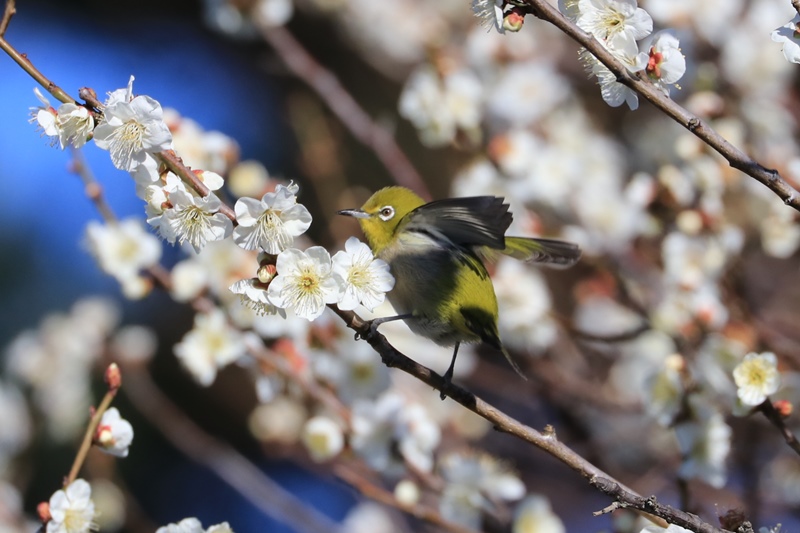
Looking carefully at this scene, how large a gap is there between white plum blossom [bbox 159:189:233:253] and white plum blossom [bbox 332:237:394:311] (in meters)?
0.18

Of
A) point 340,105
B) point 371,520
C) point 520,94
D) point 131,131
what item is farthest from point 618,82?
point 371,520

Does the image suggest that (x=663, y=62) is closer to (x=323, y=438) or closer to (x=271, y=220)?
(x=271, y=220)

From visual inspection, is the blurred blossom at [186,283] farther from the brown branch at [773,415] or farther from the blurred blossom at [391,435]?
the brown branch at [773,415]

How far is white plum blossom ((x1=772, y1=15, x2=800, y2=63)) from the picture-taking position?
45.3 inches

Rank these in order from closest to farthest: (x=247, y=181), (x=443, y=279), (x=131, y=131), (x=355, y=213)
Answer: (x=131, y=131) → (x=443, y=279) → (x=355, y=213) → (x=247, y=181)

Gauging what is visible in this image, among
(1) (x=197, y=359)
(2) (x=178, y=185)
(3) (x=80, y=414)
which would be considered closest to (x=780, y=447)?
(1) (x=197, y=359)

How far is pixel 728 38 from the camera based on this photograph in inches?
120

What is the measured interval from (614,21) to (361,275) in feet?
1.80

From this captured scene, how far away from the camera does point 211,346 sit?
206cm

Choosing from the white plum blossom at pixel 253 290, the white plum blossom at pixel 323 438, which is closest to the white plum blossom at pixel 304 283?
the white plum blossom at pixel 253 290

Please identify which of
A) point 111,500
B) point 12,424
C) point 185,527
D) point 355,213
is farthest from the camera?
point 12,424

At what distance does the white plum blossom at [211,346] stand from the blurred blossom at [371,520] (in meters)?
1.29

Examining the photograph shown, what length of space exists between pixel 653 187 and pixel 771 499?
0.90 metres

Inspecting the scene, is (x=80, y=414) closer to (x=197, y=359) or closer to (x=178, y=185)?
(x=197, y=359)
